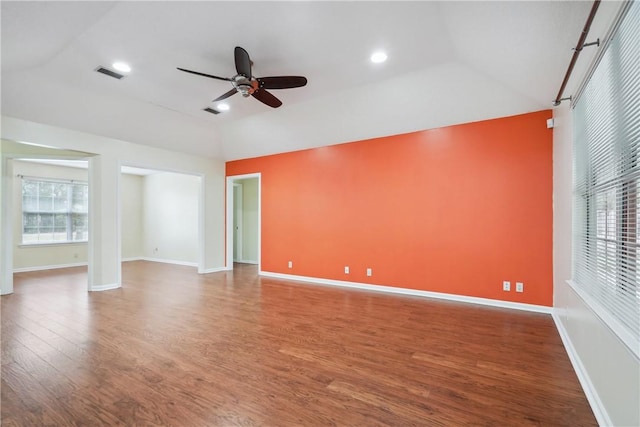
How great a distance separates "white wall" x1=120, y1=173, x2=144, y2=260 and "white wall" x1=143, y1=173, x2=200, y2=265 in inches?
6.8

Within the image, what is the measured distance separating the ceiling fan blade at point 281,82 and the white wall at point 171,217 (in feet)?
16.6

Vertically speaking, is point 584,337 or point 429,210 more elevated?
point 429,210

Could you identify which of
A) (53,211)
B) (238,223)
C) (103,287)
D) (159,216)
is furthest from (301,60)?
(53,211)

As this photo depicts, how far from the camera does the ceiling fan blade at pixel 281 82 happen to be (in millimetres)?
2818

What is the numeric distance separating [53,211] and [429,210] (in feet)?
28.5

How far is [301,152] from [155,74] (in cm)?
276

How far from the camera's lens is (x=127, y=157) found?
5105 mm

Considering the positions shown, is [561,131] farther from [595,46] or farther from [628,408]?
[628,408]

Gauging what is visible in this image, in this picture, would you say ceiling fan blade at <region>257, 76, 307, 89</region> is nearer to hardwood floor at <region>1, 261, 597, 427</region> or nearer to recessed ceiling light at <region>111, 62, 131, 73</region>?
recessed ceiling light at <region>111, 62, 131, 73</region>

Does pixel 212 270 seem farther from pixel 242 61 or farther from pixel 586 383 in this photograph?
pixel 586 383

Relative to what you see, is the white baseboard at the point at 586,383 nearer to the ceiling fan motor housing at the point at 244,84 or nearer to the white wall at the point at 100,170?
the ceiling fan motor housing at the point at 244,84

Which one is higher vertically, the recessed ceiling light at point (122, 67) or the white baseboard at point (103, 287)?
the recessed ceiling light at point (122, 67)

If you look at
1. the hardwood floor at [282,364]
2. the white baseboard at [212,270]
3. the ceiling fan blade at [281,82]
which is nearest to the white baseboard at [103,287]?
the hardwood floor at [282,364]

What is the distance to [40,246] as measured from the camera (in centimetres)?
666
